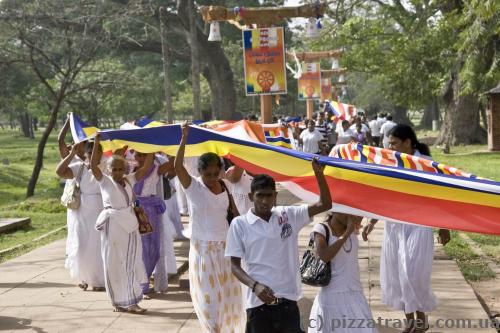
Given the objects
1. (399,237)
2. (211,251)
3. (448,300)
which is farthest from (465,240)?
(211,251)

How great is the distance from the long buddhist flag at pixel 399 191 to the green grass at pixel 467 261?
3959 mm

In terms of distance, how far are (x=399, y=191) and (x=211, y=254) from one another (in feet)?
5.22

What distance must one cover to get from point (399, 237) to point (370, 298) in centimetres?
165

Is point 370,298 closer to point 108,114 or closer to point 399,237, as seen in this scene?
point 399,237

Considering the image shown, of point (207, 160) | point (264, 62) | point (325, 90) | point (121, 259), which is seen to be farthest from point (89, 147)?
point (325, 90)

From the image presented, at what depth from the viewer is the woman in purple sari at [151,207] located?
27.8 ft

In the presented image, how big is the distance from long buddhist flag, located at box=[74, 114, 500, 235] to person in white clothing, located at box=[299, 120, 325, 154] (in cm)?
1346

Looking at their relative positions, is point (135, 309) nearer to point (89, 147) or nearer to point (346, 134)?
point (89, 147)

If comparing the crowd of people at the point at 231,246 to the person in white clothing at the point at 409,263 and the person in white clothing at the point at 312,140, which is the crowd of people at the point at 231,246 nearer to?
the person in white clothing at the point at 409,263

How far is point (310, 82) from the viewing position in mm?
33812

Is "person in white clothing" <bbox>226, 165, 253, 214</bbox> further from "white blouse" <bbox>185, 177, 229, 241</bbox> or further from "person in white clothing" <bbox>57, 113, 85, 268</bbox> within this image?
"white blouse" <bbox>185, 177, 229, 241</bbox>

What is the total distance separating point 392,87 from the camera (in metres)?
39.5

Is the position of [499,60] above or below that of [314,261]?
above

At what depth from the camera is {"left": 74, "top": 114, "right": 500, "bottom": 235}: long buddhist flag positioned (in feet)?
16.3
